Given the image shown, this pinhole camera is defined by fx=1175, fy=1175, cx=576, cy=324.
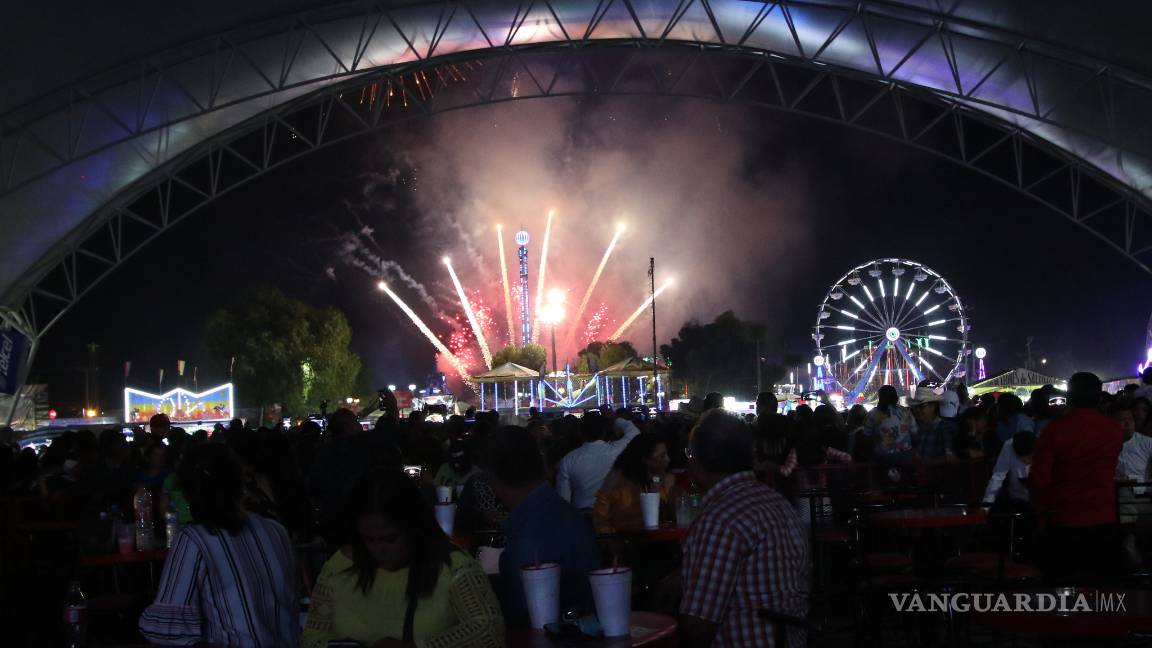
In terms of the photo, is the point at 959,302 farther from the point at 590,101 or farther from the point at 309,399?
the point at 309,399

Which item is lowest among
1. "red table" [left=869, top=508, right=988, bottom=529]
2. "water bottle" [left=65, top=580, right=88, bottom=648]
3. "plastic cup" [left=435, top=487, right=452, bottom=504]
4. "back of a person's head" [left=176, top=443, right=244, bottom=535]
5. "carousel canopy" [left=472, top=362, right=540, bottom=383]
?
"water bottle" [left=65, top=580, right=88, bottom=648]

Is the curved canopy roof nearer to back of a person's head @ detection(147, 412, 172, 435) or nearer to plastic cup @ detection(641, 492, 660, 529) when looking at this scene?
back of a person's head @ detection(147, 412, 172, 435)

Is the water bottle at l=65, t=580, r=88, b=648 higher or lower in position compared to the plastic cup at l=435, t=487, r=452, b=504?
lower

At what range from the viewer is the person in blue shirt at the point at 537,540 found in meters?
4.34

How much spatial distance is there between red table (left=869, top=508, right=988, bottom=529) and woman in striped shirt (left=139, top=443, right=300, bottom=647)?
4.60 m

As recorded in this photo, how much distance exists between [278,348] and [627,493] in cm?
4738

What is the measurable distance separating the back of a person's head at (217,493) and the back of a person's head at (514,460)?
0.98m

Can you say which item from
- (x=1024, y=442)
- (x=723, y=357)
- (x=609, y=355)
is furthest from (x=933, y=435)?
(x=609, y=355)

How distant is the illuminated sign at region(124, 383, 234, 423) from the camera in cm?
3375

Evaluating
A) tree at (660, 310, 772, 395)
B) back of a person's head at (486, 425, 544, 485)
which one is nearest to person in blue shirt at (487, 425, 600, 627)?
back of a person's head at (486, 425, 544, 485)

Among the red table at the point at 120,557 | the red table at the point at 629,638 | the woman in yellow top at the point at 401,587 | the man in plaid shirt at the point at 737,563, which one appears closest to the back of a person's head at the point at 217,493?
the woman in yellow top at the point at 401,587

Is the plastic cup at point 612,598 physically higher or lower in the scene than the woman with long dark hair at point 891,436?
lower

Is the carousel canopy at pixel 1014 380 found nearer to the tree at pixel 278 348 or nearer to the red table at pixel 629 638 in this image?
the tree at pixel 278 348

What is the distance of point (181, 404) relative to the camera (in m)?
34.9
